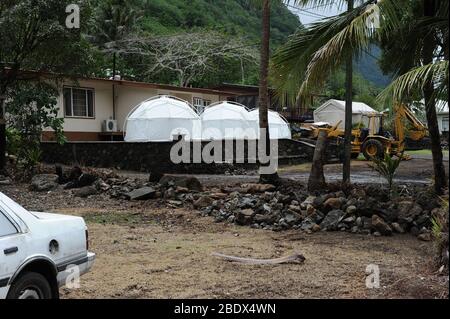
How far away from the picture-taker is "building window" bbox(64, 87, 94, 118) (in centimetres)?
2712

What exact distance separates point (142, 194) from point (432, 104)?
7.51 meters

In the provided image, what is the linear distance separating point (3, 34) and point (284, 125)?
19766 millimetres

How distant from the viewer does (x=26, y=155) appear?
58.6 feet

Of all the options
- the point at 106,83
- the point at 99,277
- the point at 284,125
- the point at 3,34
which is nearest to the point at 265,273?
the point at 99,277

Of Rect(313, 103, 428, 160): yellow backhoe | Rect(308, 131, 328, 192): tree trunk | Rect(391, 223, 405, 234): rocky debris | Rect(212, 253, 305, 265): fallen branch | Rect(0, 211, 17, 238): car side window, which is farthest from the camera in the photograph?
Rect(313, 103, 428, 160): yellow backhoe

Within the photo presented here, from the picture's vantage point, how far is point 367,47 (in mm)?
10547

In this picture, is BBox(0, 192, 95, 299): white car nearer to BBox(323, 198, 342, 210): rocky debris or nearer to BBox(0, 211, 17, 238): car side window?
BBox(0, 211, 17, 238): car side window

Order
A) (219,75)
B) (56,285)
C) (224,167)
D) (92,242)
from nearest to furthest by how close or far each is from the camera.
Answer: (56,285), (92,242), (224,167), (219,75)

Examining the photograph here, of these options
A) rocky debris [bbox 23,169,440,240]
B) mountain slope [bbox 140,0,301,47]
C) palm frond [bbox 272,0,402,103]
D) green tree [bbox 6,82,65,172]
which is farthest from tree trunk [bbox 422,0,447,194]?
mountain slope [bbox 140,0,301,47]

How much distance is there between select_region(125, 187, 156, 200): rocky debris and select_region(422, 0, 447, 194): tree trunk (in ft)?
22.7

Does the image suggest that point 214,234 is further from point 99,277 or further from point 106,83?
point 106,83

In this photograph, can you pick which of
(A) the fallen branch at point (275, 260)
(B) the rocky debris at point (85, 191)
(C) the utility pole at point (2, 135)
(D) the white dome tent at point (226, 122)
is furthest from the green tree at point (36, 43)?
(A) the fallen branch at point (275, 260)
